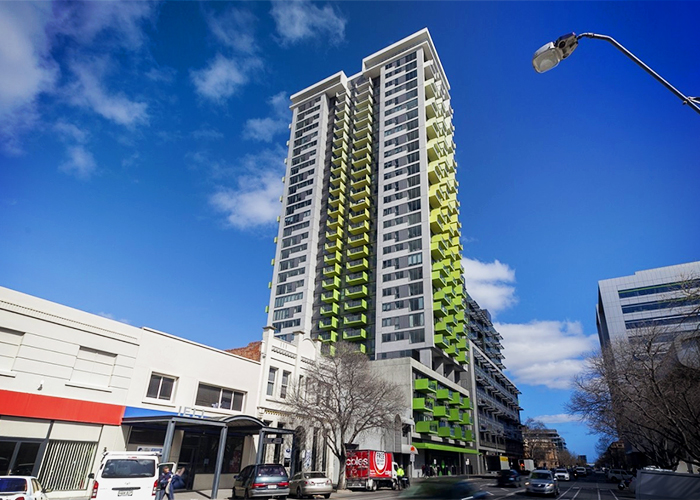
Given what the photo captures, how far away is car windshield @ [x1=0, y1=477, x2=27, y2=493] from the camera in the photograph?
1275 centimetres

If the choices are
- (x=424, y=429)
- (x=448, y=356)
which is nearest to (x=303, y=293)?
(x=448, y=356)

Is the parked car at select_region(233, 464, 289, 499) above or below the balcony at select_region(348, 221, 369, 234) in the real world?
below

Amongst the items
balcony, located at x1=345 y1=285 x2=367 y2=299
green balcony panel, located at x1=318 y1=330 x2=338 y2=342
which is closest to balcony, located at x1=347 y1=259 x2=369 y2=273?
balcony, located at x1=345 y1=285 x2=367 y2=299

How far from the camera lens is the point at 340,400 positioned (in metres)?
33.0

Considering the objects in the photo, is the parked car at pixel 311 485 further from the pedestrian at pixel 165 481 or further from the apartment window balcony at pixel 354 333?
the apartment window balcony at pixel 354 333

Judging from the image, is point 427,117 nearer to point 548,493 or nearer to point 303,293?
point 303,293

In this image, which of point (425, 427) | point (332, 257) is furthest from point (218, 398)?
point (332, 257)

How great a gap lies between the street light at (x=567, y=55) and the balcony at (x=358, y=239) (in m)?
70.3

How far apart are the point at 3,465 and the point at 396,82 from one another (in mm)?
86064

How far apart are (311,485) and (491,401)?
8030 cm

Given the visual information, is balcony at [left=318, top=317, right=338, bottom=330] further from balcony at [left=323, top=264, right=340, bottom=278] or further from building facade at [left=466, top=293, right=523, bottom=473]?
building facade at [left=466, top=293, right=523, bottom=473]

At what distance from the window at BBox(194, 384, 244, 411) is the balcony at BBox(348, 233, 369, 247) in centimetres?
5119

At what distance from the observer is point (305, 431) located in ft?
107

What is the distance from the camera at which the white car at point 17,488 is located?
41.3 feet
